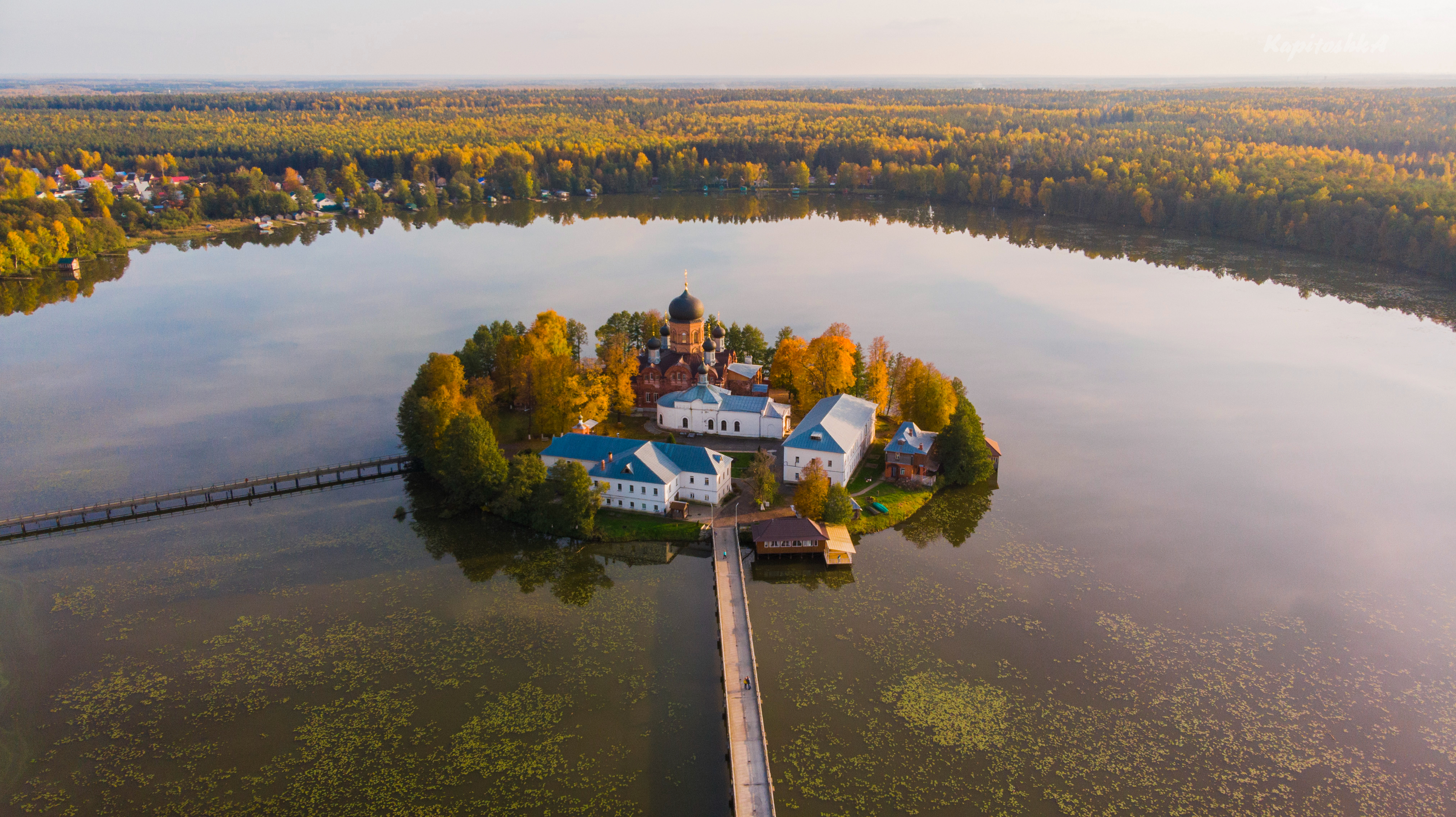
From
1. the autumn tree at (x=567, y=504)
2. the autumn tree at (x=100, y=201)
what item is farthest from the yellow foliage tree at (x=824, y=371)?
the autumn tree at (x=100, y=201)

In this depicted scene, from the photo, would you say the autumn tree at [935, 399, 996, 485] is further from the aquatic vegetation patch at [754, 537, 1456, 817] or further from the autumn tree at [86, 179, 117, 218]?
the autumn tree at [86, 179, 117, 218]

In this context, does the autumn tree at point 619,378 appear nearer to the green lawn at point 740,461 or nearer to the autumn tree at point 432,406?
the green lawn at point 740,461

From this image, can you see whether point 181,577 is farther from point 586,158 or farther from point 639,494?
point 586,158

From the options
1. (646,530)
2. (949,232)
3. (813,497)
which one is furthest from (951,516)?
(949,232)

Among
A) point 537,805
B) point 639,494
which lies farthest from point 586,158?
point 537,805

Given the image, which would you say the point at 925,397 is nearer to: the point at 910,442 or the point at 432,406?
the point at 910,442
